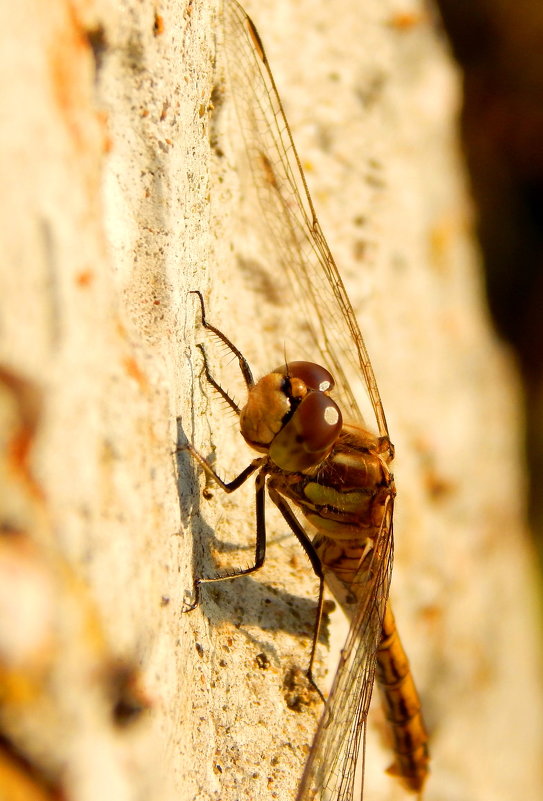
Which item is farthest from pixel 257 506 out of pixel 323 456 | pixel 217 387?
pixel 217 387

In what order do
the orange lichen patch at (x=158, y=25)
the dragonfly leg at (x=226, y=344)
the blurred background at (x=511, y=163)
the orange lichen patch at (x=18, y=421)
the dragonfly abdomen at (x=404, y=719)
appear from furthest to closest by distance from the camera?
the blurred background at (x=511, y=163)
the dragonfly abdomen at (x=404, y=719)
the dragonfly leg at (x=226, y=344)
the orange lichen patch at (x=158, y=25)
the orange lichen patch at (x=18, y=421)

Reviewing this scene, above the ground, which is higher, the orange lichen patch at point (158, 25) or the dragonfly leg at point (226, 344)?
the orange lichen patch at point (158, 25)

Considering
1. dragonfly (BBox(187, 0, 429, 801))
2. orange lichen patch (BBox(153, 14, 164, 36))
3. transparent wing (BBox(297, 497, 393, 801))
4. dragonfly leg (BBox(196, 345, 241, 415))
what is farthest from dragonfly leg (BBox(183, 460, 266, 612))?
orange lichen patch (BBox(153, 14, 164, 36))

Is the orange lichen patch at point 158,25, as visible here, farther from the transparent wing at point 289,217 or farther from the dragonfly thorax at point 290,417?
the dragonfly thorax at point 290,417

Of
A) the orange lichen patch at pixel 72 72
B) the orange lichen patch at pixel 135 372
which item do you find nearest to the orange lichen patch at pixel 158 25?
the orange lichen patch at pixel 72 72

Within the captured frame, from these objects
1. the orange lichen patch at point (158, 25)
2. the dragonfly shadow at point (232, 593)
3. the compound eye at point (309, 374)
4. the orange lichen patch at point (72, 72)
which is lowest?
the dragonfly shadow at point (232, 593)

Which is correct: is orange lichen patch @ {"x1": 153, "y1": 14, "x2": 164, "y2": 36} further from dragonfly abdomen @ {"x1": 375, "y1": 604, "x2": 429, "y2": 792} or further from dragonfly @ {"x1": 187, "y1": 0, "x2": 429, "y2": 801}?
dragonfly abdomen @ {"x1": 375, "y1": 604, "x2": 429, "y2": 792}

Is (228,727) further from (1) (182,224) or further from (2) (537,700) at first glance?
(2) (537,700)

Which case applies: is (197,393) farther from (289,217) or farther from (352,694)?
(352,694)
